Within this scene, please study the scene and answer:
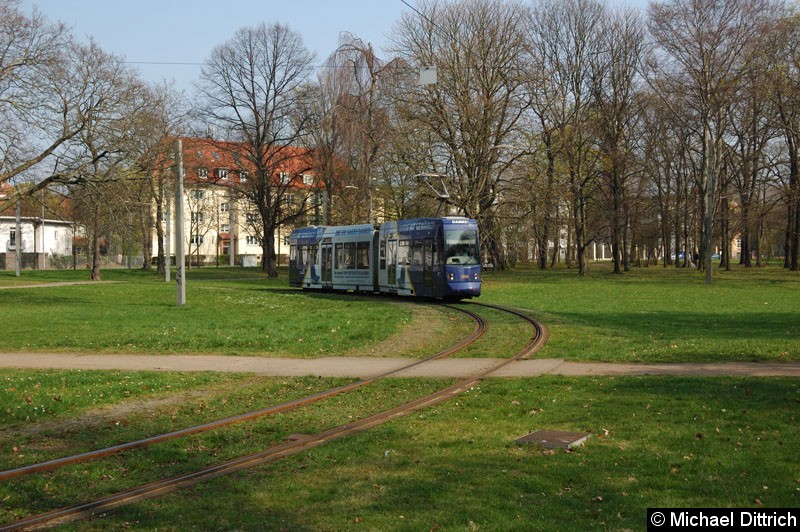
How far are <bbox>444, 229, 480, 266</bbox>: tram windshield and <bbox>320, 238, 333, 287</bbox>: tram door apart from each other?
392 inches

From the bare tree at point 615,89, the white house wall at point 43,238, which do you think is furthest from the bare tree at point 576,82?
the white house wall at point 43,238

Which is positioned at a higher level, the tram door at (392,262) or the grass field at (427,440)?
the tram door at (392,262)

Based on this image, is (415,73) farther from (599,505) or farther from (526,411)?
(599,505)

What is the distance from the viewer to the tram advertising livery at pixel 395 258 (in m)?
29.5

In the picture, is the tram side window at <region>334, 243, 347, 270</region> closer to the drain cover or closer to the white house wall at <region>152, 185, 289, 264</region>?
the white house wall at <region>152, 185, 289, 264</region>

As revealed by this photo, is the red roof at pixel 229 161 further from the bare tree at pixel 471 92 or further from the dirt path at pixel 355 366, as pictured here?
the dirt path at pixel 355 366

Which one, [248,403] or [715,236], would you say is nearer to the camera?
[248,403]

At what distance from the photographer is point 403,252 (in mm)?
31766

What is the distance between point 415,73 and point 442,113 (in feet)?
10.0

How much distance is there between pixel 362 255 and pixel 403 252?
3.91m

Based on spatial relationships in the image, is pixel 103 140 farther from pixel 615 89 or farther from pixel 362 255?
pixel 615 89

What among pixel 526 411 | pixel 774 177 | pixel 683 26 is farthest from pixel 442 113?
pixel 526 411

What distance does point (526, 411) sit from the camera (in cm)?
987

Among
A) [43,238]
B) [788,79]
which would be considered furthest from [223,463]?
[43,238]
